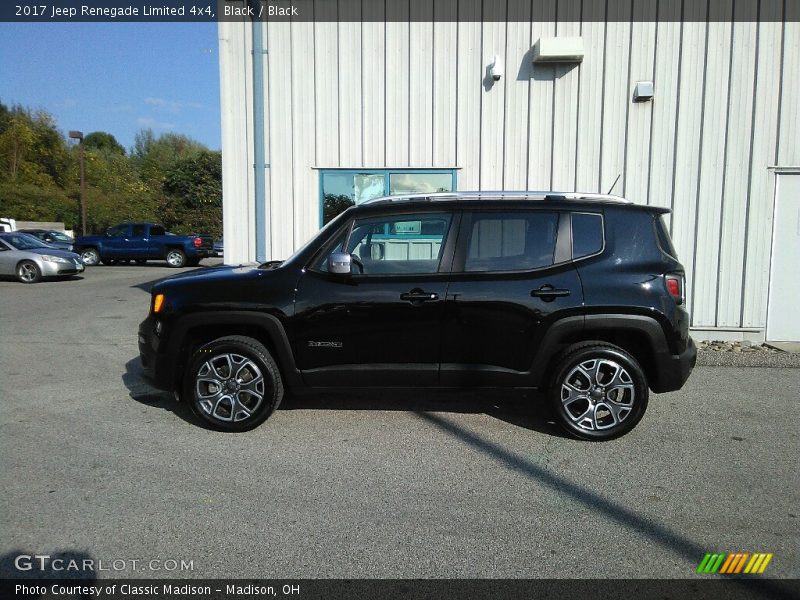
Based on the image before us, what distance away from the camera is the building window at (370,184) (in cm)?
899

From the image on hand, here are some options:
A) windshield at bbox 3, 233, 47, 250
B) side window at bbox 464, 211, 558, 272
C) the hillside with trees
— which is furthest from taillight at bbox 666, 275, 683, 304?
the hillside with trees

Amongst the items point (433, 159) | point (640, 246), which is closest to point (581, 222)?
point (640, 246)

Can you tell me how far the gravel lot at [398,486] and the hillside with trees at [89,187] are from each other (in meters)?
39.2

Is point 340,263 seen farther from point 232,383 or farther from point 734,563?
point 734,563

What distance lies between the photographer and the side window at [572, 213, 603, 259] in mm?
4531

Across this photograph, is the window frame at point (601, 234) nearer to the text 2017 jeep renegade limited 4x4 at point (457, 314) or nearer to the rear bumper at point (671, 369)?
the text 2017 jeep renegade limited 4x4 at point (457, 314)

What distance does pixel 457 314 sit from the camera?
446cm

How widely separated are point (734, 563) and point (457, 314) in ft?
7.70

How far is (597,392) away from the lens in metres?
4.46

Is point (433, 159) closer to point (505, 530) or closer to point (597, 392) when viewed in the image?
point (597, 392)

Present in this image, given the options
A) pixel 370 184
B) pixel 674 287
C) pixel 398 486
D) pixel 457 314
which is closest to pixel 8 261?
pixel 370 184

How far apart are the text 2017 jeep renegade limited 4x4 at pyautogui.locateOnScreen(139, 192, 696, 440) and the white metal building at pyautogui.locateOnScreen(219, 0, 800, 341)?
4481mm

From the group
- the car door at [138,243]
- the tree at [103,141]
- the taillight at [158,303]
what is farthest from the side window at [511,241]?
the tree at [103,141]

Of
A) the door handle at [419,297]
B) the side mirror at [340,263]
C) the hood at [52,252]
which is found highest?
the side mirror at [340,263]
